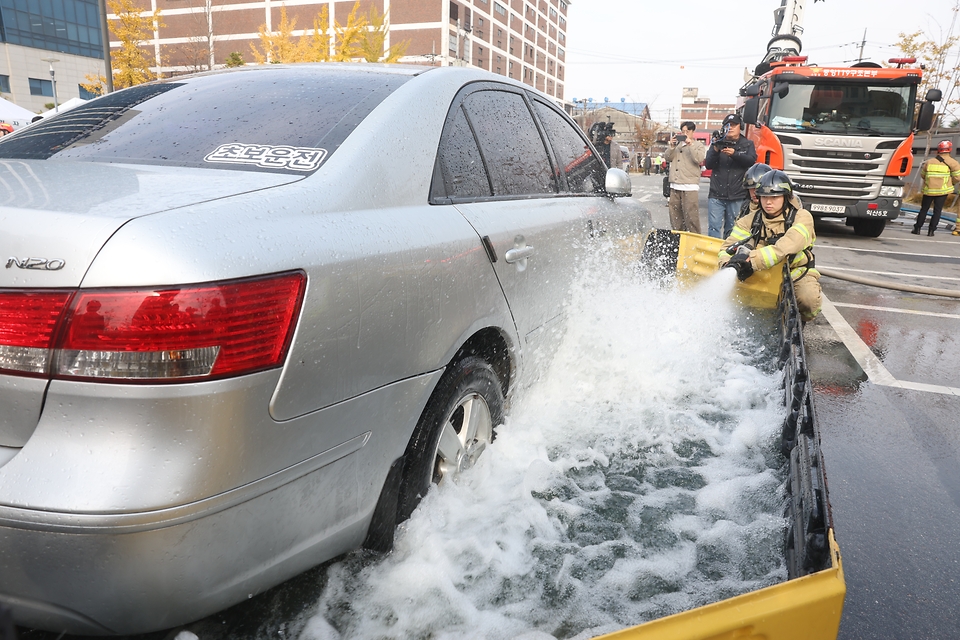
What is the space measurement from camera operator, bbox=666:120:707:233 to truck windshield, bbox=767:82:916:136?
11.7ft

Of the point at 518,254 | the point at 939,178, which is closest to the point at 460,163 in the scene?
the point at 518,254

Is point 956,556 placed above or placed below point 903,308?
→ above

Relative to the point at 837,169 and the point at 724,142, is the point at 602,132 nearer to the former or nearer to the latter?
the point at 837,169

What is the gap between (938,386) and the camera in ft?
15.2

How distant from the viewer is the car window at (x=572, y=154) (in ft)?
11.3

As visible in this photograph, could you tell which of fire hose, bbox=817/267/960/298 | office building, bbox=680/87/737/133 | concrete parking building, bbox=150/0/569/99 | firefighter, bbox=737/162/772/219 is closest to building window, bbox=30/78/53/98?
concrete parking building, bbox=150/0/569/99

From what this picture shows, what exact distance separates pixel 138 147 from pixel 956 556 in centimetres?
329

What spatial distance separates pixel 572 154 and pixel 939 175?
43.8 ft

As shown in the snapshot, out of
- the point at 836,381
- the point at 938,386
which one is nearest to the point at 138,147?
the point at 836,381

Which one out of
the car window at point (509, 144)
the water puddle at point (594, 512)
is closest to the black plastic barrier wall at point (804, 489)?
the water puddle at point (594, 512)

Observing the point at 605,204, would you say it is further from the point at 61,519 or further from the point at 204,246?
the point at 61,519

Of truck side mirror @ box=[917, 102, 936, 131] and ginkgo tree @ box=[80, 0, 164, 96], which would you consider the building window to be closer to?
ginkgo tree @ box=[80, 0, 164, 96]

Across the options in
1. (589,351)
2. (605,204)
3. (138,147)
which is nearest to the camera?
(138,147)

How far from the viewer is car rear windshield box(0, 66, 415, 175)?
75.9 inches
